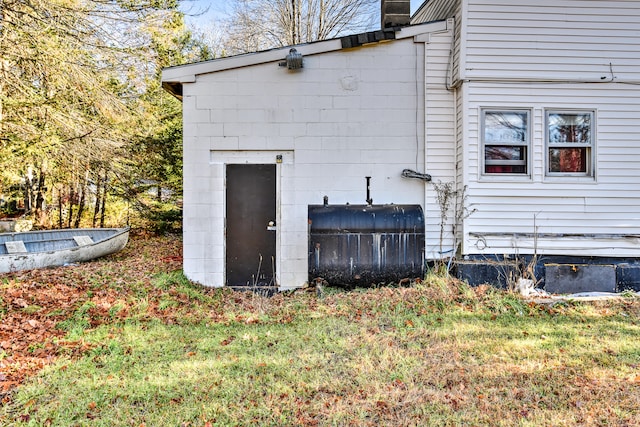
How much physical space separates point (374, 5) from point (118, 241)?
15.3m

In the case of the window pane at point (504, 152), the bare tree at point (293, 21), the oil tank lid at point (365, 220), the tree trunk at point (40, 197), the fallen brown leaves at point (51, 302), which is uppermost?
the bare tree at point (293, 21)

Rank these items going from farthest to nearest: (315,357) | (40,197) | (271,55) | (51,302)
Result: 1. (40,197)
2. (271,55)
3. (51,302)
4. (315,357)

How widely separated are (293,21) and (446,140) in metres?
13.2

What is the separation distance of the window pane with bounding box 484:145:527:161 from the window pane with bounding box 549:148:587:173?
0.49 m

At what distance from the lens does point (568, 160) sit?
6422mm

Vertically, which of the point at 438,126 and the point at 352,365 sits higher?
the point at 438,126

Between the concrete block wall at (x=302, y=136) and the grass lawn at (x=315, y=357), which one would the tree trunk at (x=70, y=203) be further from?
the concrete block wall at (x=302, y=136)

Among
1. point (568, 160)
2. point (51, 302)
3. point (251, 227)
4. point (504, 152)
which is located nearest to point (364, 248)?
point (251, 227)

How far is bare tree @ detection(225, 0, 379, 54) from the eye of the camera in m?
17.4

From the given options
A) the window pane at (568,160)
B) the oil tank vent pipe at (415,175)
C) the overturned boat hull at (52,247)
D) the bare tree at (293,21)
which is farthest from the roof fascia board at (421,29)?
the bare tree at (293,21)

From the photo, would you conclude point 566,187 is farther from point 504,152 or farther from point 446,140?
point 446,140

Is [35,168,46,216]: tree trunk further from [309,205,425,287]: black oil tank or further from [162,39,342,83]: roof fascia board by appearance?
[309,205,425,287]: black oil tank

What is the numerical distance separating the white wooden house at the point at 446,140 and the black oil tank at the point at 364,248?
0.74 m

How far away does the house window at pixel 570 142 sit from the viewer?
638 cm
